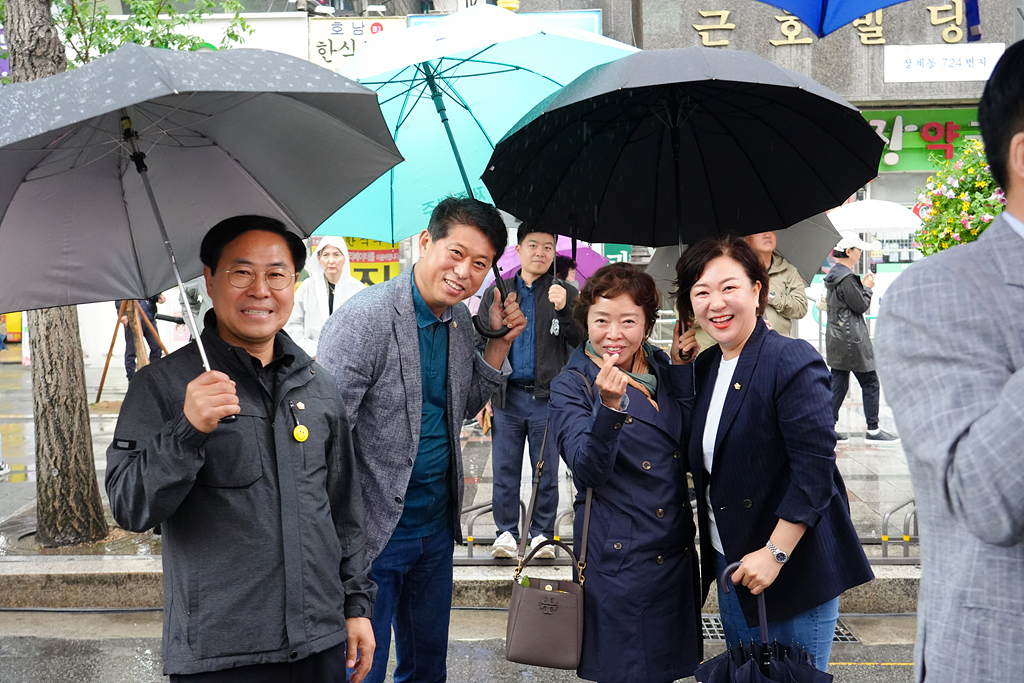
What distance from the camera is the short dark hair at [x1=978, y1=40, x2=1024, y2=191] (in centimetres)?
143

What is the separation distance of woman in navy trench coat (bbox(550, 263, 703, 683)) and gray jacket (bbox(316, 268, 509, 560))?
537 mm

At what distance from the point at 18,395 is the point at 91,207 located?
12646 millimetres

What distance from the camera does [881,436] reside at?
30.1 feet

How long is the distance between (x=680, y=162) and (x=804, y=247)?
8.78 ft

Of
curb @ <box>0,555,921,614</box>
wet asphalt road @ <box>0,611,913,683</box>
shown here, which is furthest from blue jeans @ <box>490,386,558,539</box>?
wet asphalt road @ <box>0,611,913,683</box>

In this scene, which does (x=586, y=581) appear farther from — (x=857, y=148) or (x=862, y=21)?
(x=862, y=21)

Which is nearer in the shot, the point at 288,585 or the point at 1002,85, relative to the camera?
the point at 1002,85

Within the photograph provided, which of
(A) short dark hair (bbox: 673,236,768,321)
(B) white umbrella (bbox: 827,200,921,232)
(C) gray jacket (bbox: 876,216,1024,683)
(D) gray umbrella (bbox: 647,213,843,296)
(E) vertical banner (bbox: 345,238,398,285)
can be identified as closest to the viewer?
(C) gray jacket (bbox: 876,216,1024,683)

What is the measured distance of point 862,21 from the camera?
14992mm

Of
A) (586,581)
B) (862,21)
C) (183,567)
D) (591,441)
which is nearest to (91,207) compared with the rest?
(183,567)

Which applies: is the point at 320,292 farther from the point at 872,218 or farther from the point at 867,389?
the point at 872,218

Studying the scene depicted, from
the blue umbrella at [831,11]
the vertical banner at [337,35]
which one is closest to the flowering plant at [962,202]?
the blue umbrella at [831,11]

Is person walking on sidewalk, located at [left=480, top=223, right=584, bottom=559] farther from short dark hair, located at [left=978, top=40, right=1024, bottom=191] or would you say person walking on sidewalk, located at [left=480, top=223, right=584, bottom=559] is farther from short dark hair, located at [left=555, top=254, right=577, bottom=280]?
short dark hair, located at [left=978, top=40, right=1024, bottom=191]

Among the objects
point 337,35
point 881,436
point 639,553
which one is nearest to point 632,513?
point 639,553
